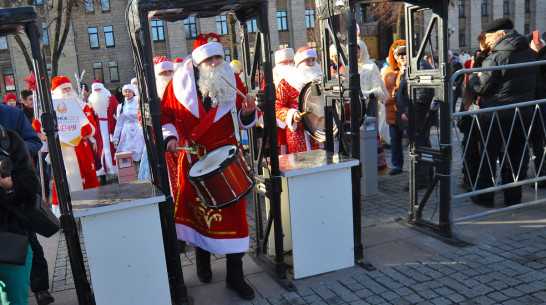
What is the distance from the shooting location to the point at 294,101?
19.4 feet

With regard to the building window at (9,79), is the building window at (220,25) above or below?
above

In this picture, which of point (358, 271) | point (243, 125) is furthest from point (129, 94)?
point (358, 271)

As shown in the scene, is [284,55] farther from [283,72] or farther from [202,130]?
[202,130]

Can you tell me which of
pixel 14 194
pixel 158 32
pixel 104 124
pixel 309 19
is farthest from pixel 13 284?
pixel 309 19

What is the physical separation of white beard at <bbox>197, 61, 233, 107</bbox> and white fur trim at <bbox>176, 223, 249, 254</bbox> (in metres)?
1.07

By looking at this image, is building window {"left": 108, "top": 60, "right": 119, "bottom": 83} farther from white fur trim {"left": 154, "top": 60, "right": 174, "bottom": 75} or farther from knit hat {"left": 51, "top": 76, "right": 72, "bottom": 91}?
white fur trim {"left": 154, "top": 60, "right": 174, "bottom": 75}

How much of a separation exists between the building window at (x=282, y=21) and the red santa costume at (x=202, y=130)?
37042 mm

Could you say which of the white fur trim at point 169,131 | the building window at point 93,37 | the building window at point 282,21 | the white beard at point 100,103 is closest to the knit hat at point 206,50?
the white fur trim at point 169,131

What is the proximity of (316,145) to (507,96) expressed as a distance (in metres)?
2.23

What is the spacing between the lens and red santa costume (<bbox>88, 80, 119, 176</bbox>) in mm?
8810

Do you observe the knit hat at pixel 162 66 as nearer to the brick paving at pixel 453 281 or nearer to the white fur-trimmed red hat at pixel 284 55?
the white fur-trimmed red hat at pixel 284 55

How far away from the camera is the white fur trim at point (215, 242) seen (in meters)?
3.76

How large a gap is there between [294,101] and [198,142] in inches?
92.7

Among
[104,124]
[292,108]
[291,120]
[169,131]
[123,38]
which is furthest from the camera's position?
[123,38]
